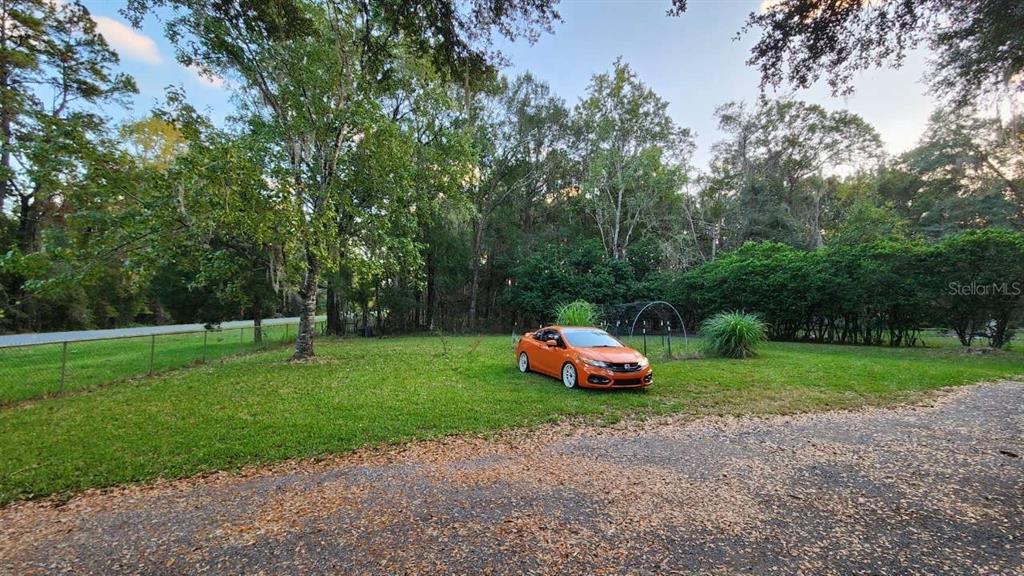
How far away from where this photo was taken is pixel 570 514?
10.5 feet

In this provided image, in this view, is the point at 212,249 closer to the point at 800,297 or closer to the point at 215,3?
the point at 215,3

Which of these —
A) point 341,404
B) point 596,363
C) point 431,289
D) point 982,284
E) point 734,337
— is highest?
point 982,284

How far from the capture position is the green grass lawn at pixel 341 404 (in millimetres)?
4379

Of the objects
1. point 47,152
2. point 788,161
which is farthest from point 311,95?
point 788,161

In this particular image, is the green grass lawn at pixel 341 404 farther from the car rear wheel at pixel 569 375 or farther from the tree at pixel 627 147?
the tree at pixel 627 147

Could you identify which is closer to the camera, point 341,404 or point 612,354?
point 341,404

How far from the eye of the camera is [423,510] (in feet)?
10.7

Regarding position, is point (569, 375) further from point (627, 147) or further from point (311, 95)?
point (627, 147)

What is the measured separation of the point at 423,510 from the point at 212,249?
11.4 m

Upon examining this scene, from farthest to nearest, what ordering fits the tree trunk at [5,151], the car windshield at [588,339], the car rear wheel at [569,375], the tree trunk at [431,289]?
the tree trunk at [431,289] → the car windshield at [588,339] → the car rear wheel at [569,375] → the tree trunk at [5,151]

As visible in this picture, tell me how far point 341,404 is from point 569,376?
4210mm

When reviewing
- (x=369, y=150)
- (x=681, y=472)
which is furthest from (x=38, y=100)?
(x=681, y=472)

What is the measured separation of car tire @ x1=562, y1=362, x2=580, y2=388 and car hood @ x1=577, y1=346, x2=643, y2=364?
1.26ft

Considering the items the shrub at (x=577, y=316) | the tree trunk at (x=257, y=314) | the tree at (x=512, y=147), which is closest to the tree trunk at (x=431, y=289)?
the tree at (x=512, y=147)
